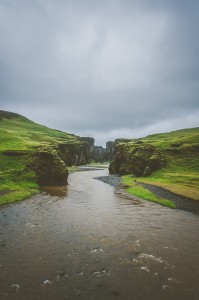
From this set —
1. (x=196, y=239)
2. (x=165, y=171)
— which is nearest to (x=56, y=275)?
(x=196, y=239)

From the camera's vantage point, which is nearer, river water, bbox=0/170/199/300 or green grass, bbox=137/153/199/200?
river water, bbox=0/170/199/300

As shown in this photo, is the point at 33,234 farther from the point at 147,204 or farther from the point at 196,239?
the point at 147,204

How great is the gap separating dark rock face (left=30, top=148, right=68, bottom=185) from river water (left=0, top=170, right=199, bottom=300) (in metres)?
25.6

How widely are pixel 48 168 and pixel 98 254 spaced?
45105 millimetres

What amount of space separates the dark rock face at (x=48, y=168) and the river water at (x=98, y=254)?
1008 inches

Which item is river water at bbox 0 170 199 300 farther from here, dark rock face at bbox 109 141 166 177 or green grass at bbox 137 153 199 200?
dark rock face at bbox 109 141 166 177

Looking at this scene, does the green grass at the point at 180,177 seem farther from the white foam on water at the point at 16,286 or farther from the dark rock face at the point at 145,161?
the white foam on water at the point at 16,286

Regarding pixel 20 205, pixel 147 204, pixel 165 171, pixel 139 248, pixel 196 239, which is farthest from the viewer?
pixel 165 171

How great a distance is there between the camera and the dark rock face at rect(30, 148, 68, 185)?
61.9m

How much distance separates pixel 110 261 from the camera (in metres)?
19.4

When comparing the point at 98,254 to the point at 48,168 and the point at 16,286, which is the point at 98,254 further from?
the point at 48,168

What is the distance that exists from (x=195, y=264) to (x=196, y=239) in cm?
587

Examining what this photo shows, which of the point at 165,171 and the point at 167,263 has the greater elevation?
the point at 165,171

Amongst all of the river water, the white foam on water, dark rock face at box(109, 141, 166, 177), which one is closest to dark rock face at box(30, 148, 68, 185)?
the river water
